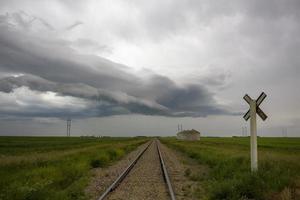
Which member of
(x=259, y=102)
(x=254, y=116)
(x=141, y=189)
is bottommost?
(x=141, y=189)

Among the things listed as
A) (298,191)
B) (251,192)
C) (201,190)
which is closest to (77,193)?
(201,190)

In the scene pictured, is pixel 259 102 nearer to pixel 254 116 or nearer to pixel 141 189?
pixel 254 116

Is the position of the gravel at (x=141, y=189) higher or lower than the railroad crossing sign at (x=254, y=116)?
lower

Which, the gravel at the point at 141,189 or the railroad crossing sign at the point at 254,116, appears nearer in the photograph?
the gravel at the point at 141,189

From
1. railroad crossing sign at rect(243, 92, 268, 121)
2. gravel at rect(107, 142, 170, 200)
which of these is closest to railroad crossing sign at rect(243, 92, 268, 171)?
railroad crossing sign at rect(243, 92, 268, 121)

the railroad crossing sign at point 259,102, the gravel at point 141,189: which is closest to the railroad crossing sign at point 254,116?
the railroad crossing sign at point 259,102

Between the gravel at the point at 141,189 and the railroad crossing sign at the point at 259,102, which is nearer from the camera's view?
the gravel at the point at 141,189

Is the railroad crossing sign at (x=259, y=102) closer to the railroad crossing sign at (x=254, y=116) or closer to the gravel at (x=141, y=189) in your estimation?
the railroad crossing sign at (x=254, y=116)

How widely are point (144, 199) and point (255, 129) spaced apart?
5356mm

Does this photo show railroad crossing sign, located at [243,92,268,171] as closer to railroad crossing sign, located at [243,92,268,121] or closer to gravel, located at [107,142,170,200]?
railroad crossing sign, located at [243,92,268,121]

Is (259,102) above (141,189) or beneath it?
above

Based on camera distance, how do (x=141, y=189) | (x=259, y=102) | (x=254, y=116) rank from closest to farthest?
(x=141, y=189) → (x=259, y=102) → (x=254, y=116)

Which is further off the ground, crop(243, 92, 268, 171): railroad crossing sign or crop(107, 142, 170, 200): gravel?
crop(243, 92, 268, 171): railroad crossing sign

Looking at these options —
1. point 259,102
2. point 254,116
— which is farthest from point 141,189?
point 259,102
